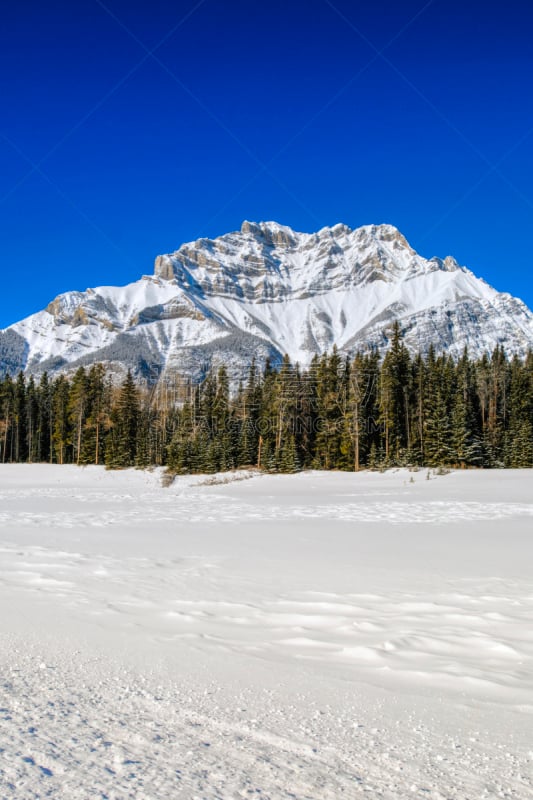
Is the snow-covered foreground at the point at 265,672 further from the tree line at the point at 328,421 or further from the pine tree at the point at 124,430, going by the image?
the pine tree at the point at 124,430

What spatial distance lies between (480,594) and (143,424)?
59916 mm

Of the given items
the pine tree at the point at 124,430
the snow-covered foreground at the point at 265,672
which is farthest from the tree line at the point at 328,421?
the snow-covered foreground at the point at 265,672

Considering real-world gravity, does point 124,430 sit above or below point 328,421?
below

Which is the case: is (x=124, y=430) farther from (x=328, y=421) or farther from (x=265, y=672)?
(x=265, y=672)

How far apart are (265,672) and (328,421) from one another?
153ft

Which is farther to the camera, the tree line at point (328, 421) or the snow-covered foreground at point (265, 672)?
the tree line at point (328, 421)

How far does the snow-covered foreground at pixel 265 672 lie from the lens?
2152 mm

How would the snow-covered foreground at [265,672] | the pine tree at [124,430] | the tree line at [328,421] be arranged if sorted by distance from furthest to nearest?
1. the pine tree at [124,430]
2. the tree line at [328,421]
3. the snow-covered foreground at [265,672]

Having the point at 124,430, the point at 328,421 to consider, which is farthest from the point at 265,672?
the point at 124,430

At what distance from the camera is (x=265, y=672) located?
11.5 ft

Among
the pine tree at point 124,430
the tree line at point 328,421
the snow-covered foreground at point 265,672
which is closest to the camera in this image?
the snow-covered foreground at point 265,672

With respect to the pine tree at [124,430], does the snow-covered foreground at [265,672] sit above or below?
below

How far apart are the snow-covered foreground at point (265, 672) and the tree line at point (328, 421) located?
119 ft

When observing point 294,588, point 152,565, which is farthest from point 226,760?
point 152,565
